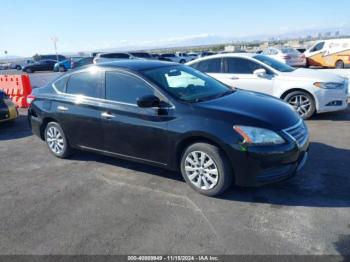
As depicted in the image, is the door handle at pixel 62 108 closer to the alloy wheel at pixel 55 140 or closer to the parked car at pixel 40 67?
the alloy wheel at pixel 55 140

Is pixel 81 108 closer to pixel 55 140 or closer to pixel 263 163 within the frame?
pixel 55 140

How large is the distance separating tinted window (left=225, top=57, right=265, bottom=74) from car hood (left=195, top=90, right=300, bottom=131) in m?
3.62

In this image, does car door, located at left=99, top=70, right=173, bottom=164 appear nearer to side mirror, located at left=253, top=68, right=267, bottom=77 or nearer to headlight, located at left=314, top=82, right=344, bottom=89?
side mirror, located at left=253, top=68, right=267, bottom=77

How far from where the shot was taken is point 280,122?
161 inches

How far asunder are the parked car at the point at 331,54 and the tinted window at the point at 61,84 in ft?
61.7

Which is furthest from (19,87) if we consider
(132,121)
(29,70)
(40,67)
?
(40,67)

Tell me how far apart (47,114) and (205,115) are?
3.15m

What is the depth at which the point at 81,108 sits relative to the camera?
5.27m

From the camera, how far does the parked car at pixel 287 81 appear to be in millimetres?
7570

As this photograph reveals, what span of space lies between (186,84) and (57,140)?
8.43 feet

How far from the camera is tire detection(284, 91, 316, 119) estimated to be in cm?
768

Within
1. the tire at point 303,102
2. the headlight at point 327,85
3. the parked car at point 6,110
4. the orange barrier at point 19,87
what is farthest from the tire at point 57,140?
the orange barrier at point 19,87

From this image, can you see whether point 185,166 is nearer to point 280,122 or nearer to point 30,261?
point 280,122

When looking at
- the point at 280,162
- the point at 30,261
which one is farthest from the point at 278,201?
the point at 30,261
